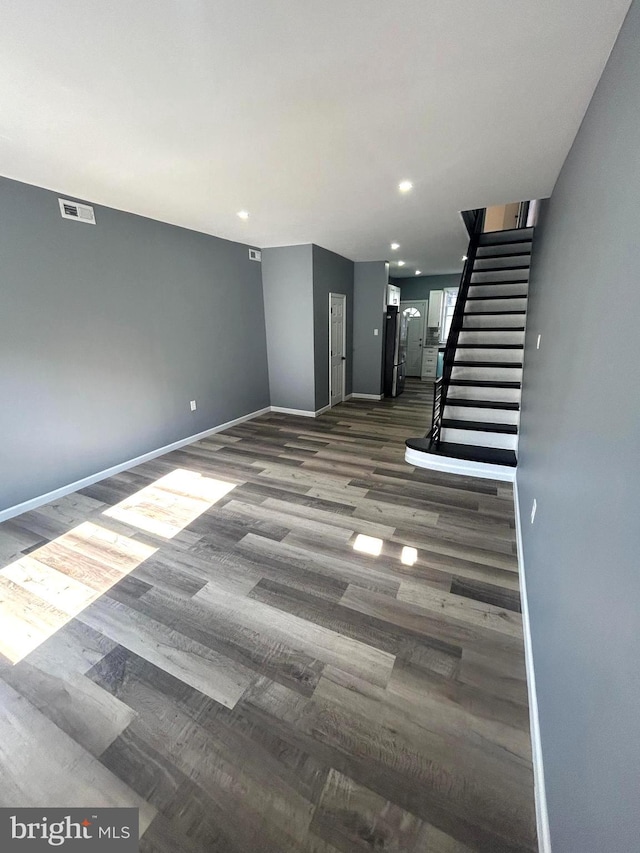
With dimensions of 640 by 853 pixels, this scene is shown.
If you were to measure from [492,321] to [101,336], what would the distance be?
4726mm

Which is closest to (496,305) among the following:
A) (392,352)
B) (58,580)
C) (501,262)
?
(501,262)

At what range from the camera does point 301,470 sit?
3717mm

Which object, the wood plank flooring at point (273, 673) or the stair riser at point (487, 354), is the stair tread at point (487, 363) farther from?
the wood plank flooring at point (273, 673)

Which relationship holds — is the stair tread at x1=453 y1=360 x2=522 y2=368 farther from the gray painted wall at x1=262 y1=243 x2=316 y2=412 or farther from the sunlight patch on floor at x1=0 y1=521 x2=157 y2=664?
the sunlight patch on floor at x1=0 y1=521 x2=157 y2=664

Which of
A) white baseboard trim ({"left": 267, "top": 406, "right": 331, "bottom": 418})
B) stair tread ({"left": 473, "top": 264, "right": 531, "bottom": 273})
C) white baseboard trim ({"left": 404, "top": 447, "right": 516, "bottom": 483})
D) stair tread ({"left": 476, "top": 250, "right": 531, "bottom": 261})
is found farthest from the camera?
white baseboard trim ({"left": 267, "top": 406, "right": 331, "bottom": 418})

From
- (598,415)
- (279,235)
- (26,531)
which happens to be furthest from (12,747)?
(279,235)

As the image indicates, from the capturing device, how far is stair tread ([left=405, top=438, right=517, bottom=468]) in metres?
3.52

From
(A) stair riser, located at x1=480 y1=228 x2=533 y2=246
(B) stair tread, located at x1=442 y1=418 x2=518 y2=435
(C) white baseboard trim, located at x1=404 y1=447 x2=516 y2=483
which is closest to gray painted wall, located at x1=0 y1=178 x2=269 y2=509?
(C) white baseboard trim, located at x1=404 y1=447 x2=516 y2=483

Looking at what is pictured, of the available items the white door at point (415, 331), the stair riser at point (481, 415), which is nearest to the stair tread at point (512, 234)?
the stair riser at point (481, 415)

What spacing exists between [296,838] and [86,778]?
31.1 inches

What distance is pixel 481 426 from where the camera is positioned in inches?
151

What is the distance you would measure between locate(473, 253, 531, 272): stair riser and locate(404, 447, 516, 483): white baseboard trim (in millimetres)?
3039

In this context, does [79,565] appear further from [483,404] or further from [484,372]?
[484,372]

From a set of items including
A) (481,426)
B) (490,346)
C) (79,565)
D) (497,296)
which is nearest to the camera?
(79,565)
